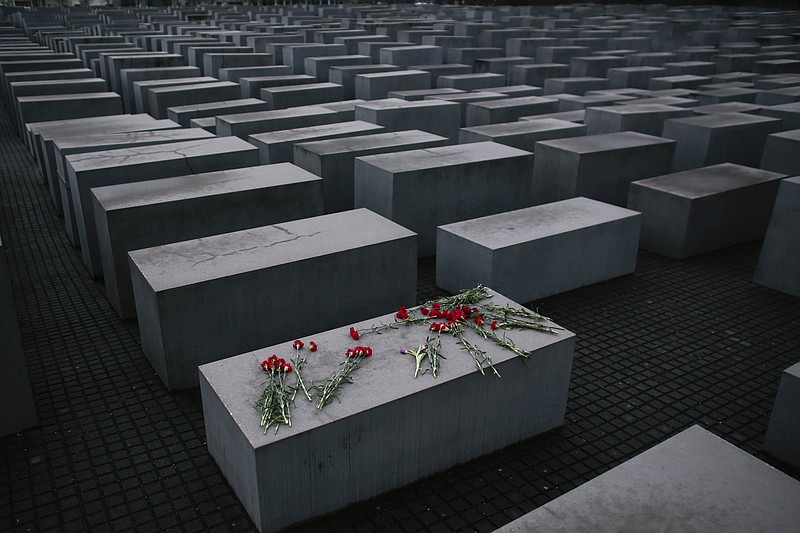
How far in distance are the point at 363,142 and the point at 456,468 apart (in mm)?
4725

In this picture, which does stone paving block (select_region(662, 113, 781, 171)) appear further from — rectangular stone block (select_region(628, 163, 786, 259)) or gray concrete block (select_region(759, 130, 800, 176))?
rectangular stone block (select_region(628, 163, 786, 259))

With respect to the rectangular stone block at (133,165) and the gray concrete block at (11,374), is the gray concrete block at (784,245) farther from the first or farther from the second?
the gray concrete block at (11,374)

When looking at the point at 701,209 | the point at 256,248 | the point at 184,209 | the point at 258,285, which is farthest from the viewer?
the point at 701,209

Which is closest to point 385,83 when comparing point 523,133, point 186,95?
point 186,95

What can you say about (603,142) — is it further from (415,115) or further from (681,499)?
(681,499)

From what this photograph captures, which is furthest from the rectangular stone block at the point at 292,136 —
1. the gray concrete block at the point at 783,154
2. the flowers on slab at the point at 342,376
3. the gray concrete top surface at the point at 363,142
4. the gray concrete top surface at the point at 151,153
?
the gray concrete block at the point at 783,154

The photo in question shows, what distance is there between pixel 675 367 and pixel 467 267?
1837 millimetres

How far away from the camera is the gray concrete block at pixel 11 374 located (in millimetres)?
3676

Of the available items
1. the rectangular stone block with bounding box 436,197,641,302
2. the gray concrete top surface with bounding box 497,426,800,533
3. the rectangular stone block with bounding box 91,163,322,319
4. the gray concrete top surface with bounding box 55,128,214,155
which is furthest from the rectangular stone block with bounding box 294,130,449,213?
the gray concrete top surface with bounding box 497,426,800,533

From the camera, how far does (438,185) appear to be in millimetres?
6602

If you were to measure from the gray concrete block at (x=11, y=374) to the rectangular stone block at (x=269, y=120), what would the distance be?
190 inches

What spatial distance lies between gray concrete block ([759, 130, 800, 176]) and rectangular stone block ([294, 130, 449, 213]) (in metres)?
4.22

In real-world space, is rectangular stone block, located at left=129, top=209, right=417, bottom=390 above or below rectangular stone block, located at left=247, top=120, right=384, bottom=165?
below

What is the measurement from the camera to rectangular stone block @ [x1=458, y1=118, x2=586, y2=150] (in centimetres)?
830
